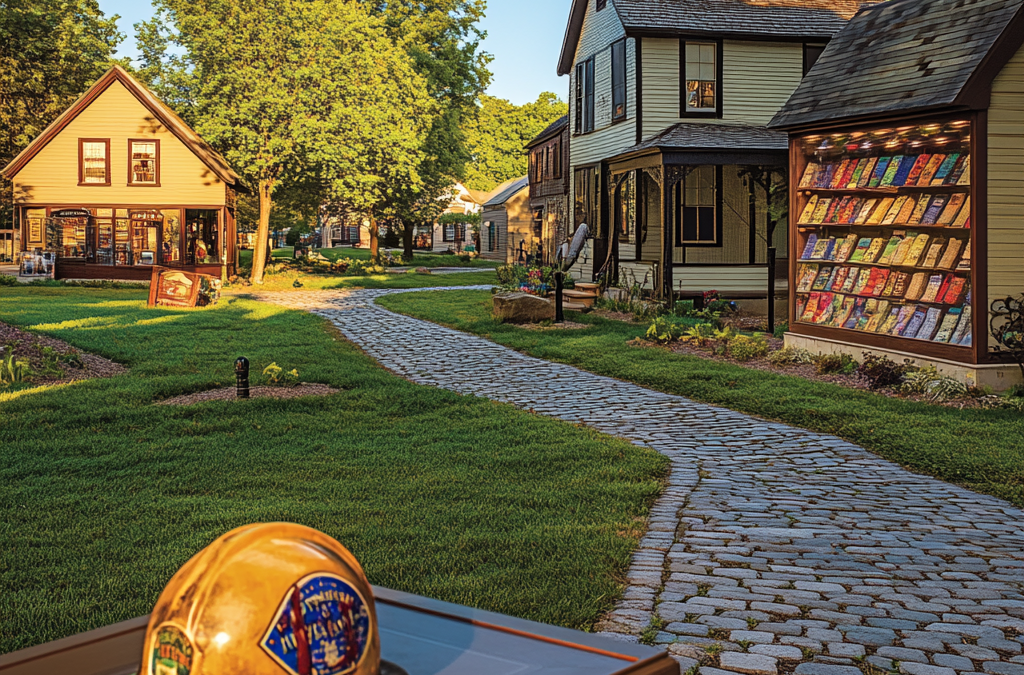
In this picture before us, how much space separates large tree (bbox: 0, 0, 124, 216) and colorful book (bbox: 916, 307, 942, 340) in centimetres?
3734

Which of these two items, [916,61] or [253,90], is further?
[253,90]

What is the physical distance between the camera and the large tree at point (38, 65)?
42.9m

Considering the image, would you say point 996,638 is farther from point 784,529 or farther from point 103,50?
point 103,50

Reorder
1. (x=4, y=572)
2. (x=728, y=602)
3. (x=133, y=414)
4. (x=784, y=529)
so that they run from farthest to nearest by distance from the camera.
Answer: (x=133, y=414), (x=784, y=529), (x=4, y=572), (x=728, y=602)

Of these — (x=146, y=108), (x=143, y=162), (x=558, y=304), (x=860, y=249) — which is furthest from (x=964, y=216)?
(x=143, y=162)

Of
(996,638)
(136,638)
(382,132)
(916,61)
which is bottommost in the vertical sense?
(996,638)

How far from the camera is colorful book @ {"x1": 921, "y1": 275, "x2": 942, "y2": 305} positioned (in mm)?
13555

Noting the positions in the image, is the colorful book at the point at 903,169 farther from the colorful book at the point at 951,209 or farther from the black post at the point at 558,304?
the black post at the point at 558,304

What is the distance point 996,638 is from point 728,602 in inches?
50.0

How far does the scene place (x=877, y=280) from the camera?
14.8 meters

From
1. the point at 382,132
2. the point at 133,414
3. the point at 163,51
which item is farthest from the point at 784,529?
the point at 163,51

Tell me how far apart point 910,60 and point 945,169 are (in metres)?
1.69

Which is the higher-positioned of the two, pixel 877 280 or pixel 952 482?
pixel 877 280

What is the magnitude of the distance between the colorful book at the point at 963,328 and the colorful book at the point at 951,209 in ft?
3.68
